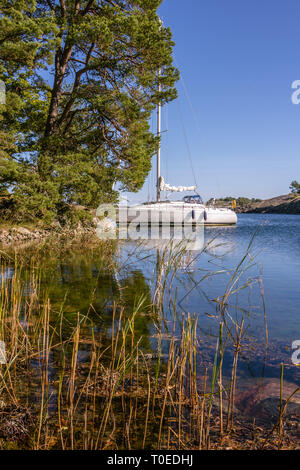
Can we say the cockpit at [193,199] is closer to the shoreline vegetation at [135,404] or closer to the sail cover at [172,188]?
the sail cover at [172,188]

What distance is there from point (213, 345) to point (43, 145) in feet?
38.7

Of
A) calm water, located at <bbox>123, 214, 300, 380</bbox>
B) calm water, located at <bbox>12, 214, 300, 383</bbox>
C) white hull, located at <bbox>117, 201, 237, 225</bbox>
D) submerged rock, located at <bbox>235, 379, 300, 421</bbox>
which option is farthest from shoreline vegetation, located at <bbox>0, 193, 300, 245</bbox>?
submerged rock, located at <bbox>235, 379, 300, 421</bbox>

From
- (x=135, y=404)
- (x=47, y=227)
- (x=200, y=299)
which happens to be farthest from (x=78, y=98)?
(x=135, y=404)

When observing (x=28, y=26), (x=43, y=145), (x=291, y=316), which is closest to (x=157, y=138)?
(x=43, y=145)

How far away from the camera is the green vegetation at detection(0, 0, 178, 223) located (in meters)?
11.3

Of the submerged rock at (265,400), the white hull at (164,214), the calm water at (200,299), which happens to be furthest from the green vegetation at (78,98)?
the submerged rock at (265,400)

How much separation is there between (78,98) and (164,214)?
11.6 meters

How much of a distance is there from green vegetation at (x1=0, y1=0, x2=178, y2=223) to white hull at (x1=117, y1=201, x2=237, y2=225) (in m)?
7.57

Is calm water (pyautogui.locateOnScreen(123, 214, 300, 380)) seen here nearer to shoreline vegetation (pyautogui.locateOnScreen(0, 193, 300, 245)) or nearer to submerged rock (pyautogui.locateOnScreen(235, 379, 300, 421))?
submerged rock (pyautogui.locateOnScreen(235, 379, 300, 421))

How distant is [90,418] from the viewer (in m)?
2.57

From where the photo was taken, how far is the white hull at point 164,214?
76.5ft

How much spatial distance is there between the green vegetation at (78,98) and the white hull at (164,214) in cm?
757

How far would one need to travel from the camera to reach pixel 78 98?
13.8 meters

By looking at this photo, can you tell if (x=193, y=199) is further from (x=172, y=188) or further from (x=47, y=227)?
(x=47, y=227)
